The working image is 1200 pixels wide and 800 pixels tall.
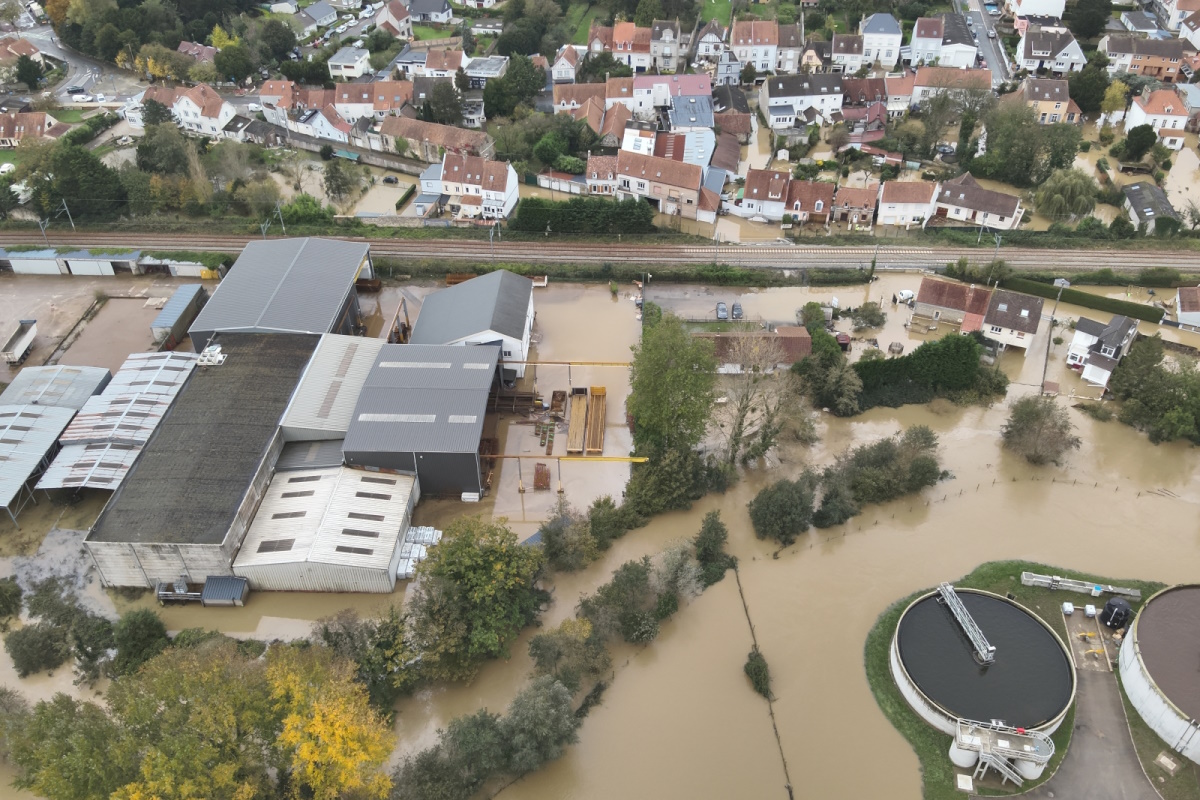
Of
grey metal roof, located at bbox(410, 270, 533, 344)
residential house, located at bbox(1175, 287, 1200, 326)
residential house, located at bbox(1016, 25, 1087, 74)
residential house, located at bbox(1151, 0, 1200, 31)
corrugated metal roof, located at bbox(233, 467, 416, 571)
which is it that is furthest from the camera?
residential house, located at bbox(1151, 0, 1200, 31)

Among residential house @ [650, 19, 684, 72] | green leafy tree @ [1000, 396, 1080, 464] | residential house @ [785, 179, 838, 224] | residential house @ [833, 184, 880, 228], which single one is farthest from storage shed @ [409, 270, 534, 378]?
residential house @ [650, 19, 684, 72]

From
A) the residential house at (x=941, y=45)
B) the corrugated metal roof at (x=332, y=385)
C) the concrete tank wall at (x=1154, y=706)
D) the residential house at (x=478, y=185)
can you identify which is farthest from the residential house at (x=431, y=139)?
the concrete tank wall at (x=1154, y=706)

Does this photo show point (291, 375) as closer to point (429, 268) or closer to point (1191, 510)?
point (429, 268)

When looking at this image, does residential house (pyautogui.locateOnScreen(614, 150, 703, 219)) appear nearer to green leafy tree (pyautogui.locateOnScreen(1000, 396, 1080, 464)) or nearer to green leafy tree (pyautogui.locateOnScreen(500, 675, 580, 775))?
green leafy tree (pyautogui.locateOnScreen(1000, 396, 1080, 464))

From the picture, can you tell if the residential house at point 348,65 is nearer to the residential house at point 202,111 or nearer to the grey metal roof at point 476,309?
the residential house at point 202,111

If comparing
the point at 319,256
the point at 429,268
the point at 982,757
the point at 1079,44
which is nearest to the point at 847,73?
the point at 1079,44

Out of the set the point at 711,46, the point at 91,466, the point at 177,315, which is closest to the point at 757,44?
the point at 711,46
